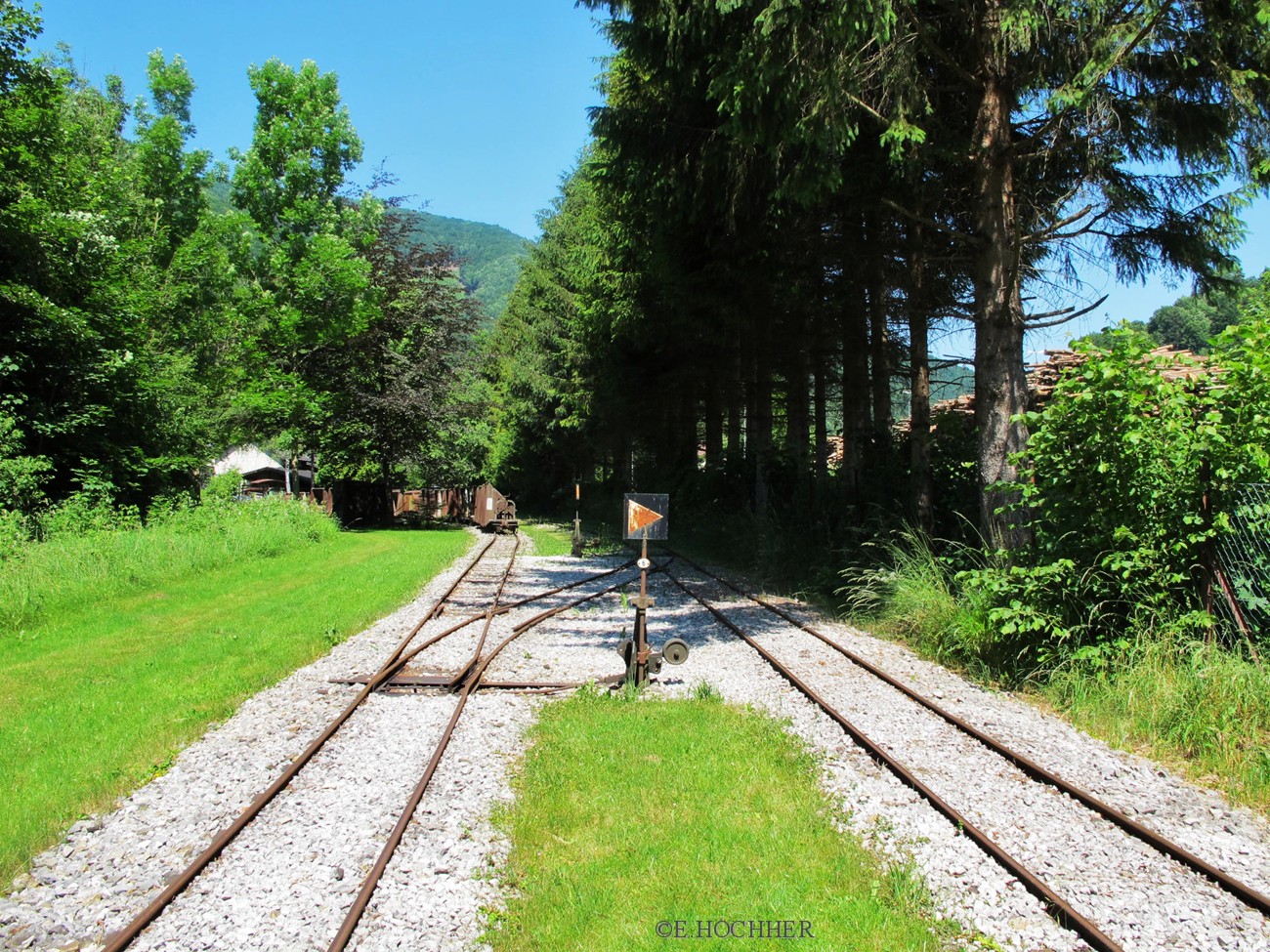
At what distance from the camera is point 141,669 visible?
903 centimetres

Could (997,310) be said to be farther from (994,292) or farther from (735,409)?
(735,409)

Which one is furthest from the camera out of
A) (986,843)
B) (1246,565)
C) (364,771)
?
(1246,565)

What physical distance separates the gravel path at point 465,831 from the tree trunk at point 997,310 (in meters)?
3.00

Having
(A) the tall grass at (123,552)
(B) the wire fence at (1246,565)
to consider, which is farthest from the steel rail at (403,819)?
(A) the tall grass at (123,552)

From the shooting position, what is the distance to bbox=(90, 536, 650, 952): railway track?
4.13 m

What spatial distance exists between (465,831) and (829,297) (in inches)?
480

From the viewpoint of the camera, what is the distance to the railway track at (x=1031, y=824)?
409 cm

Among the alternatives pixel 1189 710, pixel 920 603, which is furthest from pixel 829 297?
pixel 1189 710

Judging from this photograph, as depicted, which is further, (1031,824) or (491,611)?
(491,611)

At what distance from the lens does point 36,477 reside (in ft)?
53.3

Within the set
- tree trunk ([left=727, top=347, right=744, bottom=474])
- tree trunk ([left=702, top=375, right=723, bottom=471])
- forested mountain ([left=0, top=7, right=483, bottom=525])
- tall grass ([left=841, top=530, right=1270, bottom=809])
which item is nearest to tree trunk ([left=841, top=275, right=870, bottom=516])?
tree trunk ([left=727, top=347, right=744, bottom=474])

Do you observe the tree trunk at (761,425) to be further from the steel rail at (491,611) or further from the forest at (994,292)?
the steel rail at (491,611)

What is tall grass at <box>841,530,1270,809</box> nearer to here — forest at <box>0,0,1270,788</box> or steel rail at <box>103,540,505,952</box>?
forest at <box>0,0,1270,788</box>

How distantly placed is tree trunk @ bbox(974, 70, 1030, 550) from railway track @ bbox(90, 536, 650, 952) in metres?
5.94
